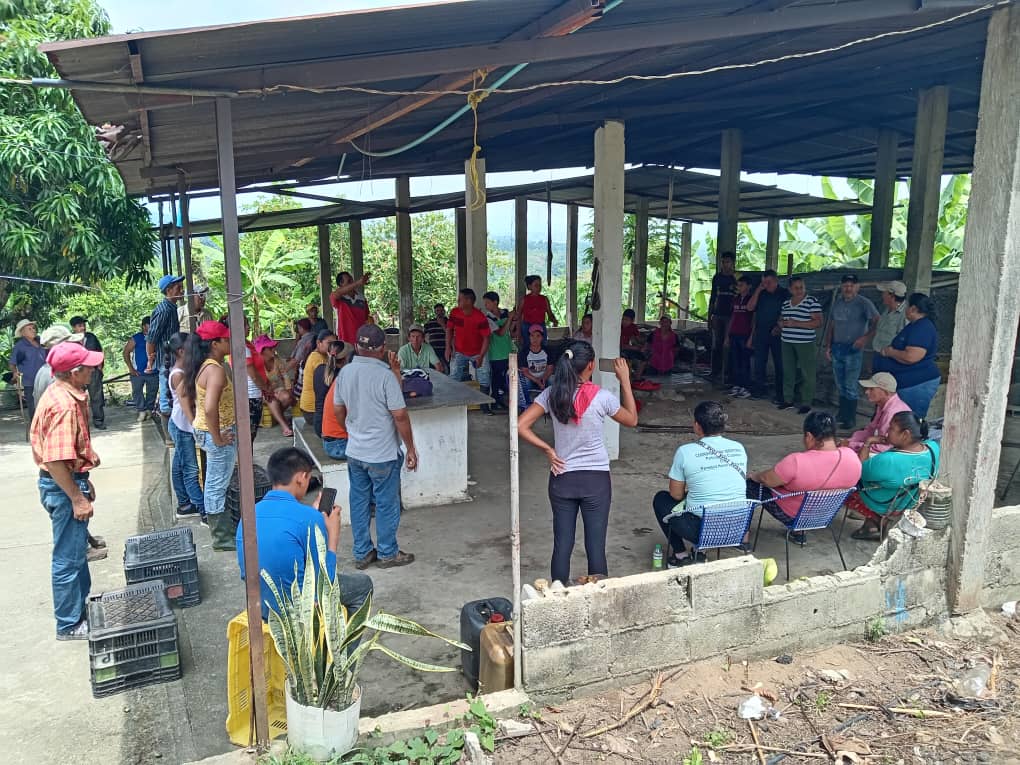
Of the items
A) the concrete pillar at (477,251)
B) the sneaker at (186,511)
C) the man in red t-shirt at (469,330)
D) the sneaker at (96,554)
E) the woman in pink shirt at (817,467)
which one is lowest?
the sneaker at (96,554)

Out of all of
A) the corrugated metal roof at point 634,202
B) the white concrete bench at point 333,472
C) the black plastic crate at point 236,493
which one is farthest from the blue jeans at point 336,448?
the corrugated metal roof at point 634,202

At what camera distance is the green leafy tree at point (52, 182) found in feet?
29.7

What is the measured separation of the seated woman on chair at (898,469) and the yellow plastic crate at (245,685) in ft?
12.8

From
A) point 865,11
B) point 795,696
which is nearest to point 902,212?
point 865,11

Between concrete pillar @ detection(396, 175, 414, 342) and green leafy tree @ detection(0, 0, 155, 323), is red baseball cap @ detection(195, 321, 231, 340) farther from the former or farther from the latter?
concrete pillar @ detection(396, 175, 414, 342)

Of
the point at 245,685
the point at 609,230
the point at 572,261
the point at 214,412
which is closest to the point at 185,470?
the point at 214,412

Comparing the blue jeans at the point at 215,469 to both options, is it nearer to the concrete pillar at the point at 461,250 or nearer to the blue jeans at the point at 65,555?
the blue jeans at the point at 65,555

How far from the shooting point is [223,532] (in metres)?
6.00

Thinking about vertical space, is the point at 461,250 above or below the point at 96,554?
above

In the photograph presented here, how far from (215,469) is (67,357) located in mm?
1771

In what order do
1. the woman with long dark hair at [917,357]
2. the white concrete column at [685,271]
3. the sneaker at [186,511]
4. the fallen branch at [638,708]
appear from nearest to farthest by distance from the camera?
the fallen branch at [638,708] < the sneaker at [186,511] < the woman with long dark hair at [917,357] < the white concrete column at [685,271]

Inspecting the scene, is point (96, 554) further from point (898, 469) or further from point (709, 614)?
point (898, 469)

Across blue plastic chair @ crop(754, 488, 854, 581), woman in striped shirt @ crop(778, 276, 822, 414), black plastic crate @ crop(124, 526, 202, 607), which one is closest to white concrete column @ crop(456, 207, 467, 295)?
woman in striped shirt @ crop(778, 276, 822, 414)

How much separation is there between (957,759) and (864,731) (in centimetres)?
38
